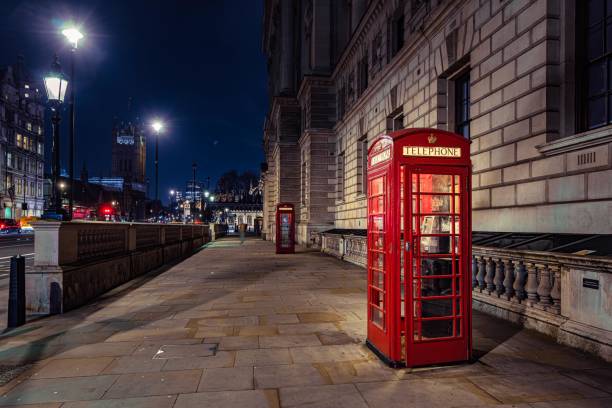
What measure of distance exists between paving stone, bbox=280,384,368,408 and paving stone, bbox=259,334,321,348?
153 centimetres

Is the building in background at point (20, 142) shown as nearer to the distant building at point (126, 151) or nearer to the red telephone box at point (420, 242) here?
the distant building at point (126, 151)

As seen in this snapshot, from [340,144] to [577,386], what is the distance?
23431mm

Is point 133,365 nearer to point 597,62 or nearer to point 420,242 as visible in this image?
point 420,242

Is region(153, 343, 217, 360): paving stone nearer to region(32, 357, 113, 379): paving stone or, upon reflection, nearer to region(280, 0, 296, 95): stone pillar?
region(32, 357, 113, 379): paving stone

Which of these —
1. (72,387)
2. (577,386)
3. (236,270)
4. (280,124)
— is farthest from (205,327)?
(280,124)

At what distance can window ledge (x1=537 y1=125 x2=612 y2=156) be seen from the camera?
22.9 feet

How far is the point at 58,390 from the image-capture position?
429 centimetres

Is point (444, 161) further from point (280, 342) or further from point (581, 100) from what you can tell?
point (581, 100)

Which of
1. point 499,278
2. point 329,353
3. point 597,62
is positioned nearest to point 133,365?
point 329,353

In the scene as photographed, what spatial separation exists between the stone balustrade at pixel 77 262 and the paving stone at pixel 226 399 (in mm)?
5203

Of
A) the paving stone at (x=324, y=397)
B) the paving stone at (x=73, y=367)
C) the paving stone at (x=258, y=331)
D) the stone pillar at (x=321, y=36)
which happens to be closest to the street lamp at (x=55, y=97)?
the paving stone at (x=73, y=367)

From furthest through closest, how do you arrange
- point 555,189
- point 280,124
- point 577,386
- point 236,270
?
point 280,124, point 236,270, point 555,189, point 577,386

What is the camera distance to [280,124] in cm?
3756

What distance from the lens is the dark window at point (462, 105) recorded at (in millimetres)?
12430
